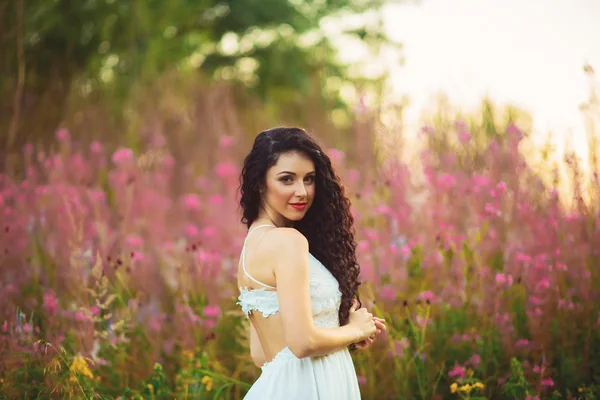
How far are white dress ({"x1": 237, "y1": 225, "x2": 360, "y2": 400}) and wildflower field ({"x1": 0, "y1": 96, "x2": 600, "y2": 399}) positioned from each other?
802 mm

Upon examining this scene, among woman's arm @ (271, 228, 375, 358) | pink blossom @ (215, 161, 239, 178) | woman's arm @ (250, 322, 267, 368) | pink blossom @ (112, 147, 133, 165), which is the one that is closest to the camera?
woman's arm @ (271, 228, 375, 358)

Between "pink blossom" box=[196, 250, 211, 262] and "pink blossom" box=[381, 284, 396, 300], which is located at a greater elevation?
Result: "pink blossom" box=[196, 250, 211, 262]

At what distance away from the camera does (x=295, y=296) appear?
211 cm

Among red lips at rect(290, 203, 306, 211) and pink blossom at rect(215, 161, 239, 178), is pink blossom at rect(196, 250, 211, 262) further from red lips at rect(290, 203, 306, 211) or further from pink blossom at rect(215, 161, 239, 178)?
red lips at rect(290, 203, 306, 211)

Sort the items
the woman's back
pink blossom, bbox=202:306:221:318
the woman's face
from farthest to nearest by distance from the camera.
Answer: pink blossom, bbox=202:306:221:318, the woman's face, the woman's back

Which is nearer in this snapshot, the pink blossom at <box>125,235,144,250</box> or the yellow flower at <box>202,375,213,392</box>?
the yellow flower at <box>202,375,213,392</box>

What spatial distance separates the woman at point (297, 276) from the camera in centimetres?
214

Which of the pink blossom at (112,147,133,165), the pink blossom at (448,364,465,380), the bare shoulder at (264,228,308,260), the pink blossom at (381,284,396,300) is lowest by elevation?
the pink blossom at (448,364,465,380)

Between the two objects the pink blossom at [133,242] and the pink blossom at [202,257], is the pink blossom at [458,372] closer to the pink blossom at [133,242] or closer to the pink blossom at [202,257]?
the pink blossom at [202,257]

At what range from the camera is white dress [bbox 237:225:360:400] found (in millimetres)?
2283

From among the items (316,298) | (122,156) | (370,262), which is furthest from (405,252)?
(122,156)

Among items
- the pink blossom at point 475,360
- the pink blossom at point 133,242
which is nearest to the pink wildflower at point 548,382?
the pink blossom at point 475,360

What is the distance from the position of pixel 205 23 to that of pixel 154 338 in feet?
24.9

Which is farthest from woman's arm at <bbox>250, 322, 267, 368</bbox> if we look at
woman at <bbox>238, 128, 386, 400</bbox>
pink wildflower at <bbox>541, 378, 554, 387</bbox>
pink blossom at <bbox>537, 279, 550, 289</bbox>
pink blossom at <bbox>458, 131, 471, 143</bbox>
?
pink blossom at <bbox>458, 131, 471, 143</bbox>
